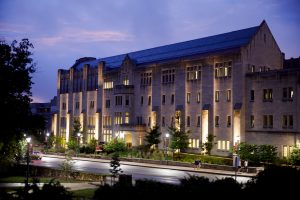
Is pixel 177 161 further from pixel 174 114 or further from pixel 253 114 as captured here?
pixel 174 114

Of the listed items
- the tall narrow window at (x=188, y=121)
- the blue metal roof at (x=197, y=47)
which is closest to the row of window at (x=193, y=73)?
the blue metal roof at (x=197, y=47)

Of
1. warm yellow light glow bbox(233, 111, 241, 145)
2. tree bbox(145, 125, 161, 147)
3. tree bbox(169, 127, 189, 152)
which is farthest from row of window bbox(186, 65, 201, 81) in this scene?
warm yellow light glow bbox(233, 111, 241, 145)

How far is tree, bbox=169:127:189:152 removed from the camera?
227 ft

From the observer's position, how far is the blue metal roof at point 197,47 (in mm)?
71125

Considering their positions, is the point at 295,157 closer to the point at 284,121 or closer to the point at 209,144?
the point at 284,121

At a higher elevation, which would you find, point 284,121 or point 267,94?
point 267,94

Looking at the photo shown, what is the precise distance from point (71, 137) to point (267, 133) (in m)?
47.4

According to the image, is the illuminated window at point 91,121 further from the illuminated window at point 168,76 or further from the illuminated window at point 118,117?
the illuminated window at point 168,76

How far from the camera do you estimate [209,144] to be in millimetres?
69062

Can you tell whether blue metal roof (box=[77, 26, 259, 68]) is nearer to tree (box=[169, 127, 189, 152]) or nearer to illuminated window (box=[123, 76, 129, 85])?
illuminated window (box=[123, 76, 129, 85])

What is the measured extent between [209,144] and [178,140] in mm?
4578

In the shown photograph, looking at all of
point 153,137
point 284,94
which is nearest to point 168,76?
point 153,137

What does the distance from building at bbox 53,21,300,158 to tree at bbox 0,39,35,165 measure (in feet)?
111

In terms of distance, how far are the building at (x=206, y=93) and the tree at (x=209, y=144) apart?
98 cm
